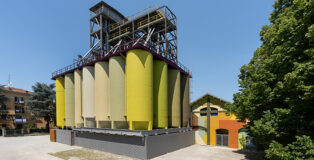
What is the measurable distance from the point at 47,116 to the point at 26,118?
12073 millimetres

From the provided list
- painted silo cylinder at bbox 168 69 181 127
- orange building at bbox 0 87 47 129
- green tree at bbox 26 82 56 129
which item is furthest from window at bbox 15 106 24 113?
painted silo cylinder at bbox 168 69 181 127

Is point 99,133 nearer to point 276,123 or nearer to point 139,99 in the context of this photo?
point 139,99

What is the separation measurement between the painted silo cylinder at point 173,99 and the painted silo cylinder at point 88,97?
11.1 m

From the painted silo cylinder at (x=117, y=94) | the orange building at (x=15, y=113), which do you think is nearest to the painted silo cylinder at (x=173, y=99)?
the painted silo cylinder at (x=117, y=94)

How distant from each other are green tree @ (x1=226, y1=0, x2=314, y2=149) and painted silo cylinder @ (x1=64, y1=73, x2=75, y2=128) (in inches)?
1039

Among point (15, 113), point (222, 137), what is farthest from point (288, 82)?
point (15, 113)

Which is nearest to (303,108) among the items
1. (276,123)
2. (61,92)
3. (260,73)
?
(276,123)

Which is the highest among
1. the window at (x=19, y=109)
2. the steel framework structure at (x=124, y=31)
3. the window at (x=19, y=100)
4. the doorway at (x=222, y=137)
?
the steel framework structure at (x=124, y=31)

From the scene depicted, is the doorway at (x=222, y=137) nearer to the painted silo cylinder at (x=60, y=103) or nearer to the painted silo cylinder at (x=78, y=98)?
the painted silo cylinder at (x=78, y=98)

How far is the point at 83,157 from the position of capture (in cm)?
1672

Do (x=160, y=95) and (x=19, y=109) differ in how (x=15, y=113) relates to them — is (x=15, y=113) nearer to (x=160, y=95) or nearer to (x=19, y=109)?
(x=19, y=109)

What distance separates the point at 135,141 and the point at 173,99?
8172 millimetres

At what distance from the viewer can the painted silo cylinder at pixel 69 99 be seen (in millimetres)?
26500

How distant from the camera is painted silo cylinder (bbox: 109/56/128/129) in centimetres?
1820
